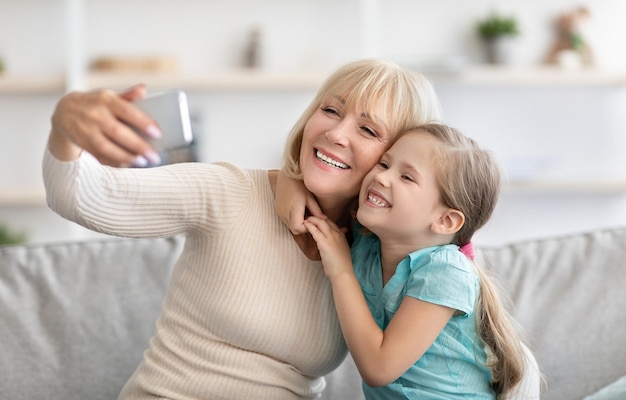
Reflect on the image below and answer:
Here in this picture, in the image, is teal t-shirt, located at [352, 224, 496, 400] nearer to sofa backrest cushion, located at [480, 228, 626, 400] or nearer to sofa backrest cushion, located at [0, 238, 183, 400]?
sofa backrest cushion, located at [480, 228, 626, 400]

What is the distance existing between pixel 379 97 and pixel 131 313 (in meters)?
0.71

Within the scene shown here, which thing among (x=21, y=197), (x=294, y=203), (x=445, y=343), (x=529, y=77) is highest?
(x=294, y=203)

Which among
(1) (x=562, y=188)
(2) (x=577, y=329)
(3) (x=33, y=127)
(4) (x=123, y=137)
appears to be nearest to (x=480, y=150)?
(2) (x=577, y=329)

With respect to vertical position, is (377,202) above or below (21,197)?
above

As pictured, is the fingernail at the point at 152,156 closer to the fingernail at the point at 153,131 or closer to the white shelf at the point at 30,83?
the fingernail at the point at 153,131

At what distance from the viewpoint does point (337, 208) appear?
150 cm

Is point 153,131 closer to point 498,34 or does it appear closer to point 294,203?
point 294,203

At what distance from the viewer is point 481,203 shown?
55.1 inches

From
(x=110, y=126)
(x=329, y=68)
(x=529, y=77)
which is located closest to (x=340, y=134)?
(x=110, y=126)

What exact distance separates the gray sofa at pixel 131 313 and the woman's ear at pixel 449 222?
0.31m

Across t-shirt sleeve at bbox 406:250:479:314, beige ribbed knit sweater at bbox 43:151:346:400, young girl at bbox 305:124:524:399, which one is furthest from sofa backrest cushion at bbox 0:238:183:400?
t-shirt sleeve at bbox 406:250:479:314

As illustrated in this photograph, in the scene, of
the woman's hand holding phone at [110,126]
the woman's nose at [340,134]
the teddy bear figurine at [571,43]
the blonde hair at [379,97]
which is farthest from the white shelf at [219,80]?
the woman's hand holding phone at [110,126]

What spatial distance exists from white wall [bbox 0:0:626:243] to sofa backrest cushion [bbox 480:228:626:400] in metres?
2.43

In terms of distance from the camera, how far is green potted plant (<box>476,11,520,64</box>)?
14.1 feet
